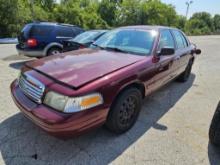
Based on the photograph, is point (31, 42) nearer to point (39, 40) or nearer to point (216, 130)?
point (39, 40)

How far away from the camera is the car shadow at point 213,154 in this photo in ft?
8.33

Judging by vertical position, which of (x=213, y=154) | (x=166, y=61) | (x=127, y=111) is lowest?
(x=213, y=154)

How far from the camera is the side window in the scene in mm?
3698

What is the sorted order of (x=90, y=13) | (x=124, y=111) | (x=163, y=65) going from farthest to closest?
1. (x=90, y=13)
2. (x=163, y=65)
3. (x=124, y=111)

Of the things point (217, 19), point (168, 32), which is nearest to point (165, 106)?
point (168, 32)

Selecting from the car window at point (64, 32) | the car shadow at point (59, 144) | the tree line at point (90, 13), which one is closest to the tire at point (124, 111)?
the car shadow at point (59, 144)

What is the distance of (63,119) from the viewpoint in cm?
212

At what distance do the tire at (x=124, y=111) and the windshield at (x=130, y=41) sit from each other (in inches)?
32.5

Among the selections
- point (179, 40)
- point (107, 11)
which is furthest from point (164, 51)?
point (107, 11)

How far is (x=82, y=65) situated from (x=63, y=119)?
0.91m

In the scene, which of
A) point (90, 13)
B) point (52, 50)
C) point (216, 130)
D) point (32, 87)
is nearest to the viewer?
point (32, 87)

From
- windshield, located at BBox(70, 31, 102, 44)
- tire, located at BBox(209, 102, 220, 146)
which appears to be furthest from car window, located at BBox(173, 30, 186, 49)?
windshield, located at BBox(70, 31, 102, 44)

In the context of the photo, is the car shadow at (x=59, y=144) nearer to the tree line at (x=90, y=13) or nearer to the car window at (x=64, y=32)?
the car window at (x=64, y=32)

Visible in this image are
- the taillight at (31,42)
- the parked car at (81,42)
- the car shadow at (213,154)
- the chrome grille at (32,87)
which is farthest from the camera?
the taillight at (31,42)
